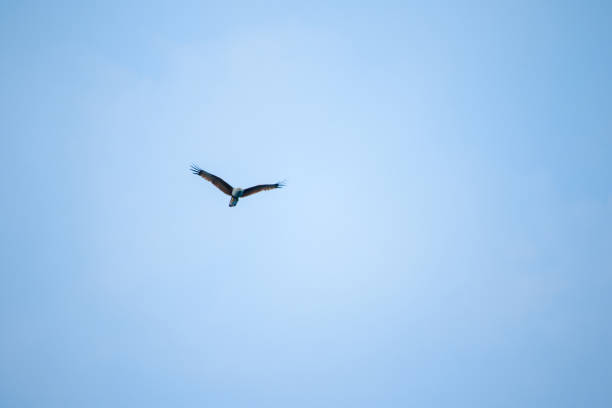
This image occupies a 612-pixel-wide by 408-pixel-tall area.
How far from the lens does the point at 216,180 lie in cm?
3984

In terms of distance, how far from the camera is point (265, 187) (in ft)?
134

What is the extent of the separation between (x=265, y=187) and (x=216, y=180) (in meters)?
3.73
